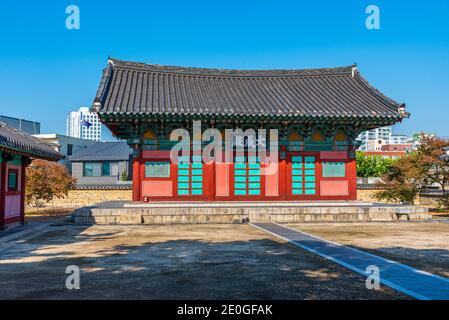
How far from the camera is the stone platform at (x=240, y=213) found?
1670 centimetres

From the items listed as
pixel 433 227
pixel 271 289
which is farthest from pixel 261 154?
pixel 271 289

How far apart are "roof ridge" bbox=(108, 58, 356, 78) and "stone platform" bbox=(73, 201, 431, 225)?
8991 mm

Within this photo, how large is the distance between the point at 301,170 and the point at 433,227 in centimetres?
643

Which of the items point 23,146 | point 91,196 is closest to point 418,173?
point 23,146

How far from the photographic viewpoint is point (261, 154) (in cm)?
1947

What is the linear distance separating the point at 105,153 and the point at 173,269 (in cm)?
3740

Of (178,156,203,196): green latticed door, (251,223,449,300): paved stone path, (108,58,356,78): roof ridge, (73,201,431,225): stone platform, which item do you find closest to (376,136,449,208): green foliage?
(73,201,431,225): stone platform

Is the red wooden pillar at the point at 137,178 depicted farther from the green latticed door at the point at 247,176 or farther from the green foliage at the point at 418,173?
the green foliage at the point at 418,173

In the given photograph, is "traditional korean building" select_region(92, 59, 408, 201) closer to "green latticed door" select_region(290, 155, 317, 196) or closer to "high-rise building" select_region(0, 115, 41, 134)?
"green latticed door" select_region(290, 155, 317, 196)

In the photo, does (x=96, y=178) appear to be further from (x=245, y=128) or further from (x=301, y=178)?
(x=301, y=178)

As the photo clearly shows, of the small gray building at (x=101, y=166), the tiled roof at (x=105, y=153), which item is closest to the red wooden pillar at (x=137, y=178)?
the small gray building at (x=101, y=166)

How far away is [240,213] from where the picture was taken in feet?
56.2

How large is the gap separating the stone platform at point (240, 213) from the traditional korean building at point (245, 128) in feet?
3.46

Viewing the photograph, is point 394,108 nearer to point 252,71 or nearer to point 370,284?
point 252,71
